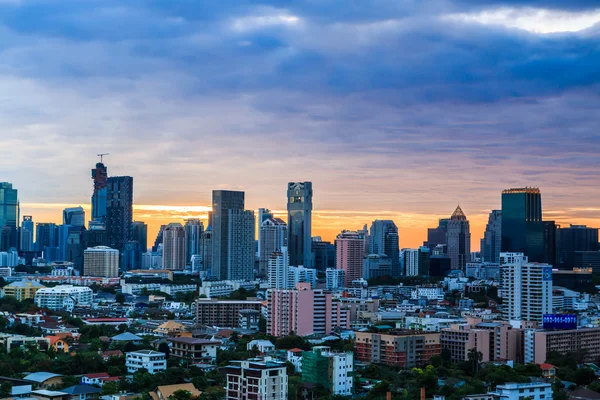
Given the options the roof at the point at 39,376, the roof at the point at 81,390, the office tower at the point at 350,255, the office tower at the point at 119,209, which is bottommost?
the roof at the point at 81,390

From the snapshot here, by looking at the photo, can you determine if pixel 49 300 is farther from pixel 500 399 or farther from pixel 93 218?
pixel 93 218

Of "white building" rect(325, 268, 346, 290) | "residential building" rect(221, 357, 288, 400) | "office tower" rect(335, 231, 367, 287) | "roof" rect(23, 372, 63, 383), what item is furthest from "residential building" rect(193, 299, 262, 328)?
"office tower" rect(335, 231, 367, 287)

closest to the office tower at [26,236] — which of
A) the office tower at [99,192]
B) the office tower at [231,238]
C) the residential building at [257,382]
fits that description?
the office tower at [99,192]

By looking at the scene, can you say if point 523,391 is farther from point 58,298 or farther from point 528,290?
point 58,298

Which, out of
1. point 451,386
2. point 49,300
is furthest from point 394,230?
point 451,386

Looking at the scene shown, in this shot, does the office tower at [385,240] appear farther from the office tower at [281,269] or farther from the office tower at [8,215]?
the office tower at [8,215]
